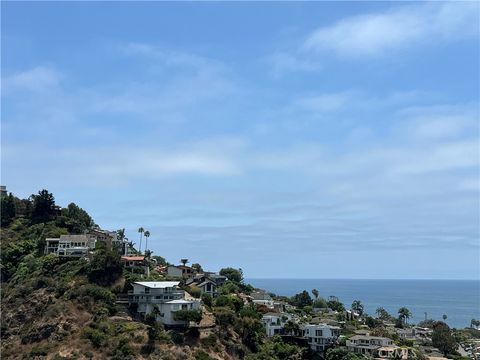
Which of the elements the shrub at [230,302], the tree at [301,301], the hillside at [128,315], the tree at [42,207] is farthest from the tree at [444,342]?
the tree at [42,207]

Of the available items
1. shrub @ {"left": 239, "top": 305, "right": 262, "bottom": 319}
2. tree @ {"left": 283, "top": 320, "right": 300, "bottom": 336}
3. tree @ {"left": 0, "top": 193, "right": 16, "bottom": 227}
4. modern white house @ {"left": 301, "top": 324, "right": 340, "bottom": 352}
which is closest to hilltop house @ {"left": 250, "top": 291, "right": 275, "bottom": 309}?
tree @ {"left": 283, "top": 320, "right": 300, "bottom": 336}

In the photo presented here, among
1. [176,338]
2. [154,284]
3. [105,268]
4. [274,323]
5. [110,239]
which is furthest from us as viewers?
[110,239]

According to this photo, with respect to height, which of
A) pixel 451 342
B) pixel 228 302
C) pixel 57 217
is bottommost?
pixel 451 342

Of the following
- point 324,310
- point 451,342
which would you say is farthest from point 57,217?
point 451,342

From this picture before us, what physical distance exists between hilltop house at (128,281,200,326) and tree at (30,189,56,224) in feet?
106

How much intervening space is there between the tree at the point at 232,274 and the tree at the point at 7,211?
139ft

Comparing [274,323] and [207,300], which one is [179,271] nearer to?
[207,300]

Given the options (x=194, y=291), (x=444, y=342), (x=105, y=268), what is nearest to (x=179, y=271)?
(x=194, y=291)

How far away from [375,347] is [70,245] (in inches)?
1896

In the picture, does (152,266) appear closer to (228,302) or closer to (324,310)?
(228,302)

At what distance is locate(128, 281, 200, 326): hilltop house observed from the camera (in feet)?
228

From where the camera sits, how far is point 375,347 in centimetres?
7669

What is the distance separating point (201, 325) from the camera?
70.4 m

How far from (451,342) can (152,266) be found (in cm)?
5295
